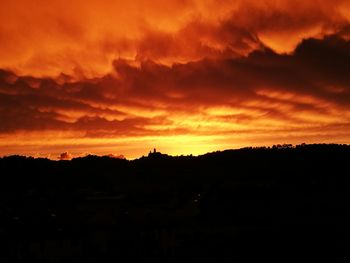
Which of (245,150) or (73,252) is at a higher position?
(245,150)

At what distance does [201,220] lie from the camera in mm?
36688

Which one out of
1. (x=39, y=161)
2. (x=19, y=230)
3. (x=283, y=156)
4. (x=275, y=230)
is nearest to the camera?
(x=275, y=230)

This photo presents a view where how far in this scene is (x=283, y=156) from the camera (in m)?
76.7

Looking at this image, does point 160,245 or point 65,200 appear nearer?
point 160,245

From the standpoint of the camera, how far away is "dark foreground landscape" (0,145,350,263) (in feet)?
77.7

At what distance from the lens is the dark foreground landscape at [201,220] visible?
77.7ft

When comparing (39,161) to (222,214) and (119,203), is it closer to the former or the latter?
(119,203)

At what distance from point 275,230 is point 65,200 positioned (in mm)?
32594

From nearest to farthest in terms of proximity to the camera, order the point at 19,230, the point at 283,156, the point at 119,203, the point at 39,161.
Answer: the point at 19,230 < the point at 119,203 < the point at 283,156 < the point at 39,161

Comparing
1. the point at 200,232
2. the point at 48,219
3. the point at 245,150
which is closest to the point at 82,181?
the point at 245,150

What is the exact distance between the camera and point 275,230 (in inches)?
1148

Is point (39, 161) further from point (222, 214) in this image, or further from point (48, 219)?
point (222, 214)

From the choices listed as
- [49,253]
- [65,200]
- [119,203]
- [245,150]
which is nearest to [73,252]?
[49,253]

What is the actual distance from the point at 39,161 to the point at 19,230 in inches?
2555
